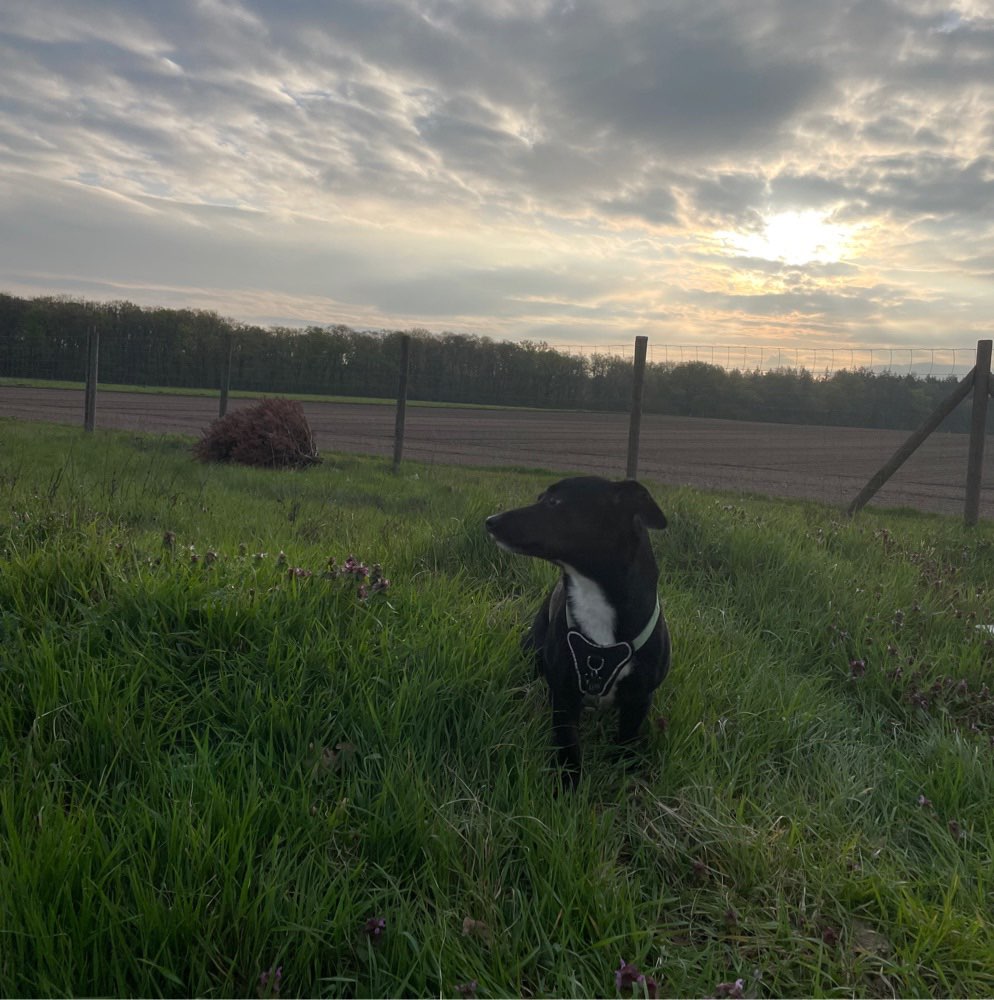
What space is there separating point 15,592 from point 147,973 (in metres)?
2.08

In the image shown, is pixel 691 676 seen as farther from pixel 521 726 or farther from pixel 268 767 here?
pixel 268 767

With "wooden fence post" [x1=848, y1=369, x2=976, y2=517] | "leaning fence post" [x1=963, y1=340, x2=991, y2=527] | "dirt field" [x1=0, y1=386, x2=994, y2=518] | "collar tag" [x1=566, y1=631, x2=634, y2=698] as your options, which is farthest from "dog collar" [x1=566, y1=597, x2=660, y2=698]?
"dirt field" [x1=0, y1=386, x2=994, y2=518]

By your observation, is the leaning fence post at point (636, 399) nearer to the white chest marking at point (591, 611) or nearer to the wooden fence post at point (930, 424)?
the wooden fence post at point (930, 424)

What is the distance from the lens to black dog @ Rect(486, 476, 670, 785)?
306cm

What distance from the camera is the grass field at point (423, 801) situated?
2094 millimetres

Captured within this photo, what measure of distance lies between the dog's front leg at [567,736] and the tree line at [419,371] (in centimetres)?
1306

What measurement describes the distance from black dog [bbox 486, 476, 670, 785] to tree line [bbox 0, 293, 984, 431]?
12845mm

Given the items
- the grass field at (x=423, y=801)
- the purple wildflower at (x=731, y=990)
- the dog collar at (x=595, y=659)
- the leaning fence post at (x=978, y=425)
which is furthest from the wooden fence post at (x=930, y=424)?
the purple wildflower at (x=731, y=990)

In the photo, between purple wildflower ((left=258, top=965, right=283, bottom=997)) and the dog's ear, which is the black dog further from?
purple wildflower ((left=258, top=965, right=283, bottom=997))

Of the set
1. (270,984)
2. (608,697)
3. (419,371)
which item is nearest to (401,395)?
(608,697)

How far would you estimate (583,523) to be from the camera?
122 inches

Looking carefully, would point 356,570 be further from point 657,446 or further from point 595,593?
point 657,446

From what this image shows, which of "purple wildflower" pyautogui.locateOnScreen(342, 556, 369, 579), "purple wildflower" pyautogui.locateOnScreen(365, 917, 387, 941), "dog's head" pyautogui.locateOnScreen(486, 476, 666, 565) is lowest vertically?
"purple wildflower" pyautogui.locateOnScreen(365, 917, 387, 941)

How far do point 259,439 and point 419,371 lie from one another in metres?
27.6
